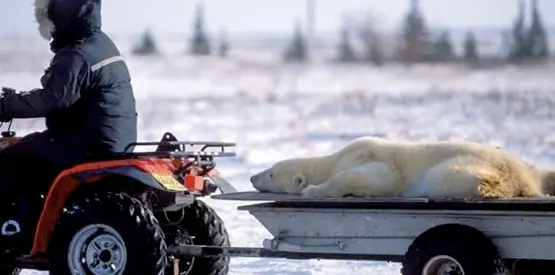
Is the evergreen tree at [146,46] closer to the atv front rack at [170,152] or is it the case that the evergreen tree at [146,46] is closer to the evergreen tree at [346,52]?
the evergreen tree at [346,52]

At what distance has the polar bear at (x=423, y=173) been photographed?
5930 mm

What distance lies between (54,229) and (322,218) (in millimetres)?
1385

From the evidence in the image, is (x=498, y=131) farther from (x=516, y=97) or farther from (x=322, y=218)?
(x=322, y=218)

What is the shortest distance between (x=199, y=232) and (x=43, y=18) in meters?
1.48

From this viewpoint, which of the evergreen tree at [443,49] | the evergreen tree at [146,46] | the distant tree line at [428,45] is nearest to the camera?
the distant tree line at [428,45]

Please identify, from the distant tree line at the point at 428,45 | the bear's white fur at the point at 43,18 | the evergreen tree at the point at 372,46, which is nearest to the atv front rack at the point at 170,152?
the bear's white fur at the point at 43,18

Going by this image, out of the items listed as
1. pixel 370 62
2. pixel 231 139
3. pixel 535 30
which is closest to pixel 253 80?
pixel 370 62

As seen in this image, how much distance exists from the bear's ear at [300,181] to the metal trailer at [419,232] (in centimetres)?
47

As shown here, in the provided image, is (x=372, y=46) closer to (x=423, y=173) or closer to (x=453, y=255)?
(x=423, y=173)

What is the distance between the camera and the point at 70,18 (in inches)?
247

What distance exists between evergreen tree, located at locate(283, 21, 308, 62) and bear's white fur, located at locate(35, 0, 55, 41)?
33104 millimetres

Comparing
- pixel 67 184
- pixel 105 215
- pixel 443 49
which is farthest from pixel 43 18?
pixel 443 49

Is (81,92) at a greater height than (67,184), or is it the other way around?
(81,92)

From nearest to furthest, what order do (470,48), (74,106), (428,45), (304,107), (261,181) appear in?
(74,106)
(261,181)
(304,107)
(428,45)
(470,48)
